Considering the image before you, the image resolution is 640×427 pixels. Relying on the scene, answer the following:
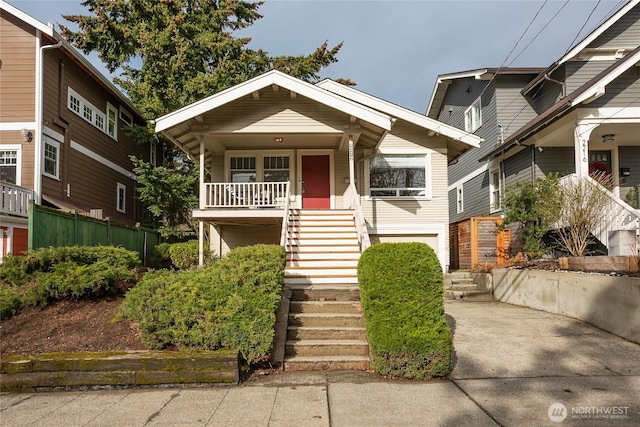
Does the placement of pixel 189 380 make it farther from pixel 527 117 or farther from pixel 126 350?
pixel 527 117

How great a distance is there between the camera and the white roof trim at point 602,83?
10.4 meters

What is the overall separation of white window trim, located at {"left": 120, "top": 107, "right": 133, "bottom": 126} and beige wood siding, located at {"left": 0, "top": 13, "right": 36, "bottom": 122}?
218 inches

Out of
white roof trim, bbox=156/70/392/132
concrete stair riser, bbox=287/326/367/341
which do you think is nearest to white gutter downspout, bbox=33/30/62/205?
white roof trim, bbox=156/70/392/132

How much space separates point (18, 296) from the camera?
21.6 feet

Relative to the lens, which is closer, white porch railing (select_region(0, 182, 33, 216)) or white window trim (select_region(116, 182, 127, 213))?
white porch railing (select_region(0, 182, 33, 216))

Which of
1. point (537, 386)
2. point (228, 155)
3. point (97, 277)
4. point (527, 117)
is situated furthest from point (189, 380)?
point (527, 117)

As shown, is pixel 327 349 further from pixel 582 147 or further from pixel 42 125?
pixel 42 125

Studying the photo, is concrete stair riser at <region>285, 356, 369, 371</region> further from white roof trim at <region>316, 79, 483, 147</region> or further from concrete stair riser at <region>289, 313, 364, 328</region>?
white roof trim at <region>316, 79, 483, 147</region>

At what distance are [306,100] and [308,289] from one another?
6.11m

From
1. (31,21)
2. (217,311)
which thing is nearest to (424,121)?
(217,311)

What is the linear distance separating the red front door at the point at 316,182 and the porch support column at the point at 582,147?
6729mm

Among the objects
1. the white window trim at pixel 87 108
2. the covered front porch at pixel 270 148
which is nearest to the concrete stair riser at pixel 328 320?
the covered front porch at pixel 270 148

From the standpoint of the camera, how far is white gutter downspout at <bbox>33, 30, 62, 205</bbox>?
40.8 feet

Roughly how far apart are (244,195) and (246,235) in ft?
7.06
